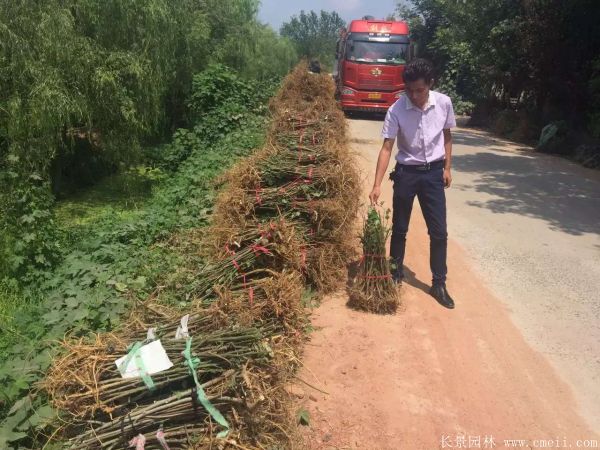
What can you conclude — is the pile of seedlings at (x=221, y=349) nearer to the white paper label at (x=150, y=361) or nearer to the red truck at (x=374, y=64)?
the white paper label at (x=150, y=361)

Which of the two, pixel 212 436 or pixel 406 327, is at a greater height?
pixel 212 436

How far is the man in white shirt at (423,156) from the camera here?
3.83 meters

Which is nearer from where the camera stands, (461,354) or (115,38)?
(461,354)

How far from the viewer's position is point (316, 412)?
2.90 m

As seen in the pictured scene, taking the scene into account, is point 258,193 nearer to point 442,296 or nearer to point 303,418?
point 442,296

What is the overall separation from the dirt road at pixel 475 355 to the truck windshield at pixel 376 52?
428 inches

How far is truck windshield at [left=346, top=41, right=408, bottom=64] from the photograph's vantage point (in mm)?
15422

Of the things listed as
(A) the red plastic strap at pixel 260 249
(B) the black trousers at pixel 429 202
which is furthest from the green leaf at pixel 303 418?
(B) the black trousers at pixel 429 202

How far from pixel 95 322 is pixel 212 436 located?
1.47m

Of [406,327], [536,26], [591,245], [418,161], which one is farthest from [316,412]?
[536,26]

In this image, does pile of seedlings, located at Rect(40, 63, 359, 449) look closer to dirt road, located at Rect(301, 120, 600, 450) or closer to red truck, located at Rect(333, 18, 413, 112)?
dirt road, located at Rect(301, 120, 600, 450)

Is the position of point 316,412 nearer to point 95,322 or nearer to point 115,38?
point 95,322

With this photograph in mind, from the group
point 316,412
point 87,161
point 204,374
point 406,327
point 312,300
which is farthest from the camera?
point 87,161

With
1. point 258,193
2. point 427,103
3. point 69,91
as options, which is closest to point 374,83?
point 69,91
